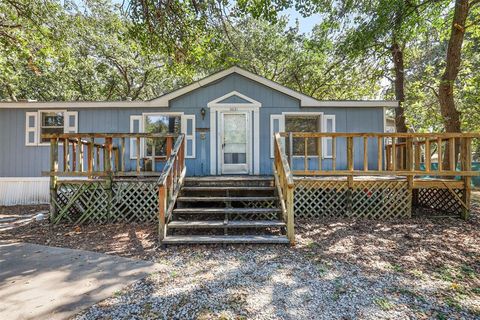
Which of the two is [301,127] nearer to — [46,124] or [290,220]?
[290,220]

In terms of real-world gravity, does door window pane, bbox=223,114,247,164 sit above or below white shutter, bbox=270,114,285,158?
below

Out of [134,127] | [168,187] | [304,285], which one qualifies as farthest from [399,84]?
[304,285]

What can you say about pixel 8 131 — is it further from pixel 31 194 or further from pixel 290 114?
pixel 290 114

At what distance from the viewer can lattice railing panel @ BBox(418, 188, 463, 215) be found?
5.84 m

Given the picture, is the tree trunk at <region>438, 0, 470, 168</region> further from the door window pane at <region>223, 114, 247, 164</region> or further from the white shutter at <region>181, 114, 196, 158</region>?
the white shutter at <region>181, 114, 196, 158</region>

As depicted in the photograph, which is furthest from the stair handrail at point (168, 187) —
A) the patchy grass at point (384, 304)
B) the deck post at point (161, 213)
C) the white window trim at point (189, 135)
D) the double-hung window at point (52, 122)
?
the double-hung window at point (52, 122)

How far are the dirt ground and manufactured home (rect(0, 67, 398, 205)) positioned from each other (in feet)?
9.75

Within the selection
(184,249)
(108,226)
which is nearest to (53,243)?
(108,226)

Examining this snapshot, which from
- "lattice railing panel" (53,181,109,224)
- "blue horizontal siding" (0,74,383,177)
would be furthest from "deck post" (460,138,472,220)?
"lattice railing panel" (53,181,109,224)

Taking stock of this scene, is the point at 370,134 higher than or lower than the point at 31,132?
lower

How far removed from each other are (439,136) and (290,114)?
3.71 meters

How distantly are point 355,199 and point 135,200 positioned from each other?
493cm

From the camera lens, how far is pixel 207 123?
7551mm

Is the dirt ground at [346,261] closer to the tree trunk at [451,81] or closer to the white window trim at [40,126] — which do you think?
the tree trunk at [451,81]
